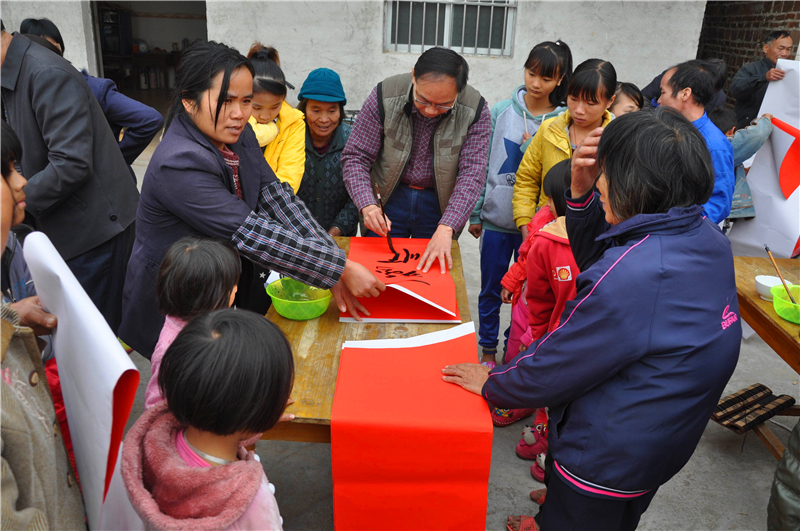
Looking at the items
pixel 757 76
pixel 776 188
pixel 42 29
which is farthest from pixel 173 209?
pixel 757 76

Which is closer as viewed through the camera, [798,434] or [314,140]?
[798,434]

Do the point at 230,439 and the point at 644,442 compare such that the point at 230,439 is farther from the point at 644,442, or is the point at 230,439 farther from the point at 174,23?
the point at 174,23

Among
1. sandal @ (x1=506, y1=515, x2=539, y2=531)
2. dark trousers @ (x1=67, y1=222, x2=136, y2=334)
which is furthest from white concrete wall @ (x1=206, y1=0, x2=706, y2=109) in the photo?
sandal @ (x1=506, y1=515, x2=539, y2=531)

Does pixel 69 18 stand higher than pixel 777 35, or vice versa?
pixel 777 35

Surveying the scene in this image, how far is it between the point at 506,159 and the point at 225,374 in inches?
85.1

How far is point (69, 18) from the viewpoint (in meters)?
6.09

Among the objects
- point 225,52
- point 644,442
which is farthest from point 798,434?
point 225,52

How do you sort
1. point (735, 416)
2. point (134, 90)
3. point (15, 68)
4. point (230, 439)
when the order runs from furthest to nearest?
point (134, 90), point (735, 416), point (15, 68), point (230, 439)

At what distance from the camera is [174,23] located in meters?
11.7

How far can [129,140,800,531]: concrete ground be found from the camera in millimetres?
2029

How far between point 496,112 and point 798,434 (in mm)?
1910

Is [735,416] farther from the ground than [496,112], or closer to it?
closer to it

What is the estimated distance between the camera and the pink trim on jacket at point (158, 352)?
1.22 meters

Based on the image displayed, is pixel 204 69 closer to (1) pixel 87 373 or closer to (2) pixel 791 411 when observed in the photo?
(1) pixel 87 373
